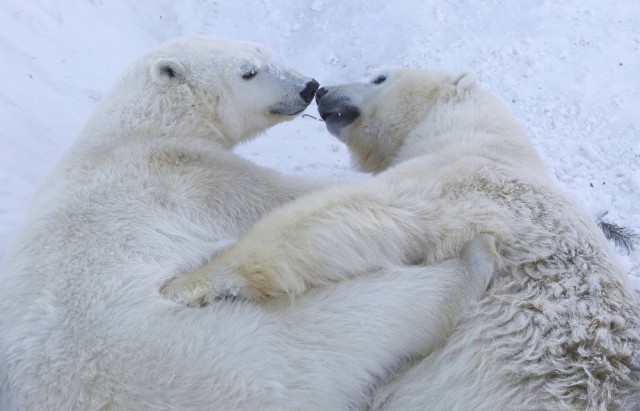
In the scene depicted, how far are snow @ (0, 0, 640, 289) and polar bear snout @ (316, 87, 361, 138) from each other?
917 mm

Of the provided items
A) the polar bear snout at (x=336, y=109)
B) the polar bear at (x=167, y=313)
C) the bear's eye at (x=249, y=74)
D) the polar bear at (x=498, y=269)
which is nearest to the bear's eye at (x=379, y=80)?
the polar bear snout at (x=336, y=109)

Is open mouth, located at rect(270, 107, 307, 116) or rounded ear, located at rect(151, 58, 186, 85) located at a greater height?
rounded ear, located at rect(151, 58, 186, 85)

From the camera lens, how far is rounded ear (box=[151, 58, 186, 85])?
3412 mm

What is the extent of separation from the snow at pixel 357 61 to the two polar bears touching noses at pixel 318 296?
3.25 feet

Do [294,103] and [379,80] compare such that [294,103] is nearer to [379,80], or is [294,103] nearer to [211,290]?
[379,80]

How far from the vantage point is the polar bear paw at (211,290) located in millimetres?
2361

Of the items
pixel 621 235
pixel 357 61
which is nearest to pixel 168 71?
pixel 621 235

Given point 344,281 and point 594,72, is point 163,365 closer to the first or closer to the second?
point 344,281

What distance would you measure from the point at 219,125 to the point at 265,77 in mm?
387

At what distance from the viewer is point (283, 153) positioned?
5215 millimetres

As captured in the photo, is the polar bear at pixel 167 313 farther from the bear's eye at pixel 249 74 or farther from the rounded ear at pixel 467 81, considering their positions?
the rounded ear at pixel 467 81

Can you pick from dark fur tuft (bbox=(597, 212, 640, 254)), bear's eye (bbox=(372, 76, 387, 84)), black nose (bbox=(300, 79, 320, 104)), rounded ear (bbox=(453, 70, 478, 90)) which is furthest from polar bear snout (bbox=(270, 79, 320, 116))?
dark fur tuft (bbox=(597, 212, 640, 254))

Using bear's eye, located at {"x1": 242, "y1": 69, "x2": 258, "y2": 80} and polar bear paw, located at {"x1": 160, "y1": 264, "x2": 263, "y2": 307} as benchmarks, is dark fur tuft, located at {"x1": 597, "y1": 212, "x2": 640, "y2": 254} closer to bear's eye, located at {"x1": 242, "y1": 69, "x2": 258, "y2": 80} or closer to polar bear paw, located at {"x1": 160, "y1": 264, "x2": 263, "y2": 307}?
bear's eye, located at {"x1": 242, "y1": 69, "x2": 258, "y2": 80}

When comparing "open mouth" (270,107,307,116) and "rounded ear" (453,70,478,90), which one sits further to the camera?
"rounded ear" (453,70,478,90)
